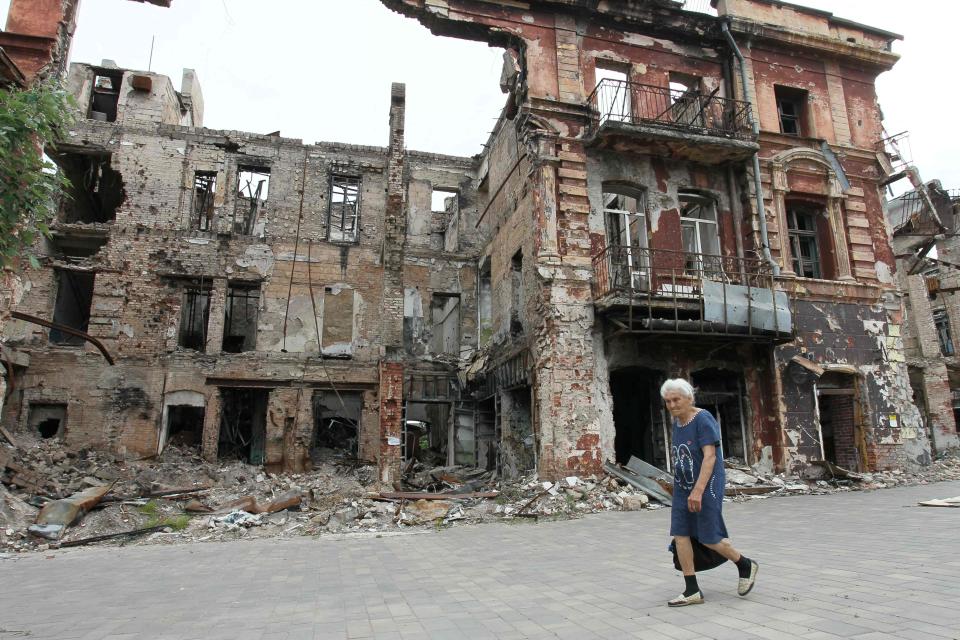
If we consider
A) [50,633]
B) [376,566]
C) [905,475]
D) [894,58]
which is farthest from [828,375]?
[50,633]

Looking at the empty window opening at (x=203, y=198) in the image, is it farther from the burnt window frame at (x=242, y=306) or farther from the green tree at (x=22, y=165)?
the green tree at (x=22, y=165)

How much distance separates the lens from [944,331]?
2567 centimetres

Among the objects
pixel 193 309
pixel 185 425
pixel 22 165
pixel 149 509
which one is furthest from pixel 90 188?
pixel 22 165

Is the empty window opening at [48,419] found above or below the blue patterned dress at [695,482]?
above

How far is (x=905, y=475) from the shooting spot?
13773 millimetres

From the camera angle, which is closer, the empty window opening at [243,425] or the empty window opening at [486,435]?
the empty window opening at [486,435]

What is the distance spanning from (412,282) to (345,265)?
8.15 ft

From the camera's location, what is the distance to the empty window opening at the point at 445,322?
67.3 feet

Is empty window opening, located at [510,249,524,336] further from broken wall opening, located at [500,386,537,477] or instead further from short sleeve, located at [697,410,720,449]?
short sleeve, located at [697,410,720,449]

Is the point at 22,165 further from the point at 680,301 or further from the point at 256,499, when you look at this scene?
the point at 680,301

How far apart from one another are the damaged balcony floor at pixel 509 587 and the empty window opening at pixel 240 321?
38.1ft

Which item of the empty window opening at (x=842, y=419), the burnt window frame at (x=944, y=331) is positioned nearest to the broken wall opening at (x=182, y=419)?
the empty window opening at (x=842, y=419)

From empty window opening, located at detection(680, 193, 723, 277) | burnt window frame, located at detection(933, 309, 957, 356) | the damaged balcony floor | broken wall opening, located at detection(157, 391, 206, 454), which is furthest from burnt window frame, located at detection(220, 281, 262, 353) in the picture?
burnt window frame, located at detection(933, 309, 957, 356)

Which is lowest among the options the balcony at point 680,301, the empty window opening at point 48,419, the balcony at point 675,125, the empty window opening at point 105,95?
the empty window opening at point 48,419
